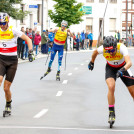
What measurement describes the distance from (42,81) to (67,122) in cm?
852

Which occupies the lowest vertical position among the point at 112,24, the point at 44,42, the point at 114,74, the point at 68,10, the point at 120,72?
the point at 112,24

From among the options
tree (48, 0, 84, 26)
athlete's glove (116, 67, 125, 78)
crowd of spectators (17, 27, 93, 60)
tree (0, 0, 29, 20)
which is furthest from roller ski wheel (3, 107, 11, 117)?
tree (48, 0, 84, 26)

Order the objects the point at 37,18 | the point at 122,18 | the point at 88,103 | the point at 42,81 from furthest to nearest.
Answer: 1. the point at 122,18
2. the point at 37,18
3. the point at 42,81
4. the point at 88,103

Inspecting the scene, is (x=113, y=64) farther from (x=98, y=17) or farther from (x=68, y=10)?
(x=98, y=17)

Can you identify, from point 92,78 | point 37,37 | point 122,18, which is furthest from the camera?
point 122,18

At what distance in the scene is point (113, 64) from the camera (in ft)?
30.7

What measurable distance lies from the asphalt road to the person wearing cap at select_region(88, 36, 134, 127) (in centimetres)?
52

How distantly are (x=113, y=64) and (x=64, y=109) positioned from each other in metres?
2.24

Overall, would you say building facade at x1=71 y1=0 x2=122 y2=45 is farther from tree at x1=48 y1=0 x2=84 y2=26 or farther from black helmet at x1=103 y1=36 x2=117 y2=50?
black helmet at x1=103 y1=36 x2=117 y2=50

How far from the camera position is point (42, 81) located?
17953mm

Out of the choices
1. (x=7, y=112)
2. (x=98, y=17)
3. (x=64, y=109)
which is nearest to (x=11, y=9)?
(x=64, y=109)

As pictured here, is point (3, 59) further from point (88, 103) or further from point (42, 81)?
point (42, 81)

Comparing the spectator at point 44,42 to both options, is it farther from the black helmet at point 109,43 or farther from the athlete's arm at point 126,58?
the black helmet at point 109,43

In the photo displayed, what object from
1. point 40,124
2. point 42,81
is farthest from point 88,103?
point 42,81
